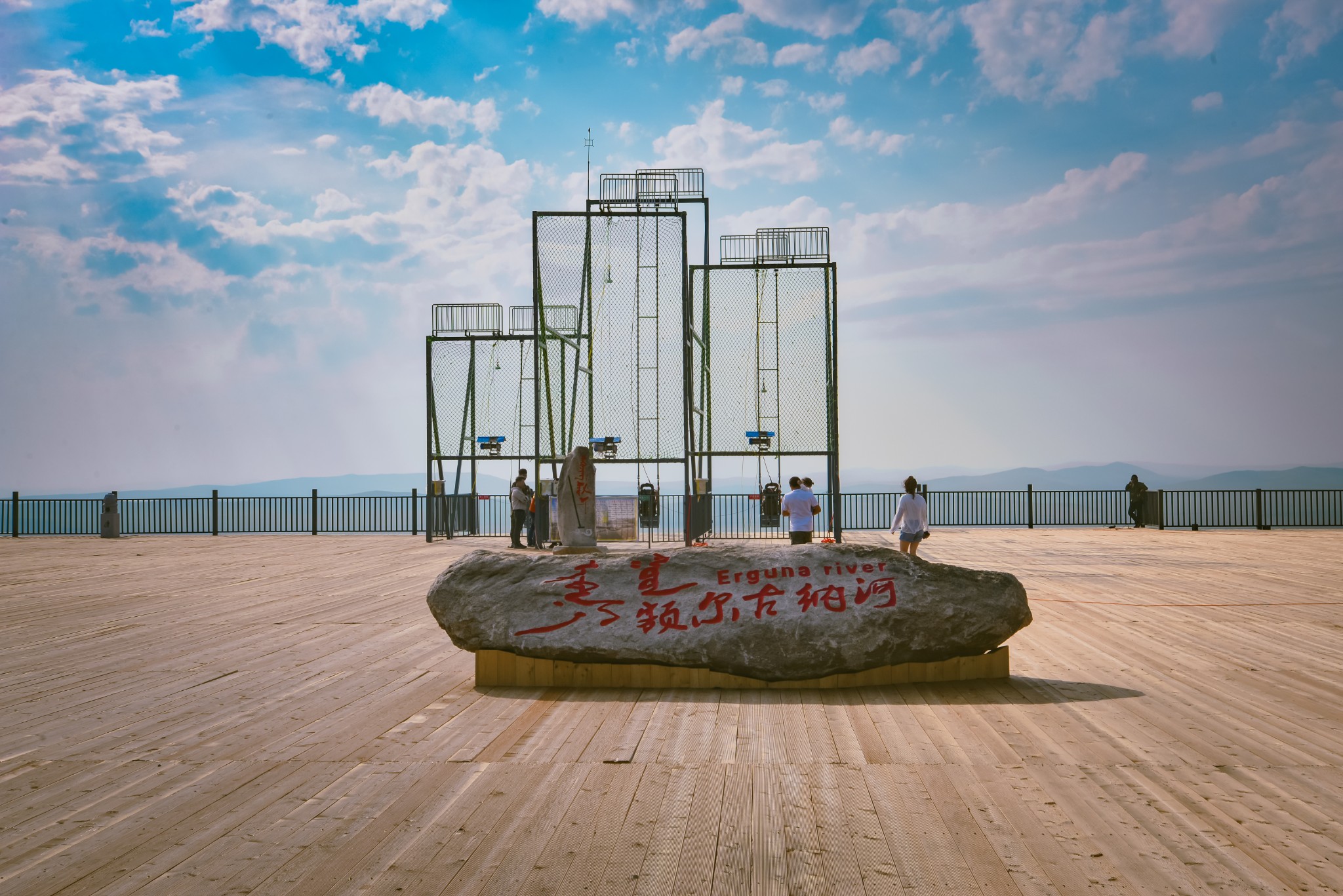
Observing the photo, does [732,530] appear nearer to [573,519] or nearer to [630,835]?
[573,519]

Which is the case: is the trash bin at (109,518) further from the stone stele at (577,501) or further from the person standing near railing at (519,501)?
the stone stele at (577,501)

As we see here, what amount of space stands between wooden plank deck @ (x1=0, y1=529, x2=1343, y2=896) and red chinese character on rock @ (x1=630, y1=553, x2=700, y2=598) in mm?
695

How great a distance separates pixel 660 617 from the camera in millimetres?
6324

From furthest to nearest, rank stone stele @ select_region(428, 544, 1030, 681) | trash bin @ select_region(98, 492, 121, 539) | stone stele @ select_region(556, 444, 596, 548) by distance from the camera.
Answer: trash bin @ select_region(98, 492, 121, 539)
stone stele @ select_region(556, 444, 596, 548)
stone stele @ select_region(428, 544, 1030, 681)

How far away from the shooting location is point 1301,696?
5.95 m

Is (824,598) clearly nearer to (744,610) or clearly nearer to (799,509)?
(744,610)

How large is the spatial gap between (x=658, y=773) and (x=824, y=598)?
7.71 ft

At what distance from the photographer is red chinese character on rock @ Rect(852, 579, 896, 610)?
20.6 feet

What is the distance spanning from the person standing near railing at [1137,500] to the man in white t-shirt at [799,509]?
17.7 metres

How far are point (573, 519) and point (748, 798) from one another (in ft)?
41.9

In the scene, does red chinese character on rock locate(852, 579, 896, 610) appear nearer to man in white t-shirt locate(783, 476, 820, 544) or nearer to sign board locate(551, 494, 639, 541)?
→ man in white t-shirt locate(783, 476, 820, 544)

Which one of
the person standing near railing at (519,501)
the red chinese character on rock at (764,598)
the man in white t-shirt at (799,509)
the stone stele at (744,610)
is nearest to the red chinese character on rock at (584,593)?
the stone stele at (744,610)

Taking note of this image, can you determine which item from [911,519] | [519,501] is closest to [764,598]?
[911,519]

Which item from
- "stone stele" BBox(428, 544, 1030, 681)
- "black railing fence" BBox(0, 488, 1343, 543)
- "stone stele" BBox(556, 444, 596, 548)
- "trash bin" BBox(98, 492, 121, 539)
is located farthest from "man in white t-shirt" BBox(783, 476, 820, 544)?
"trash bin" BBox(98, 492, 121, 539)
